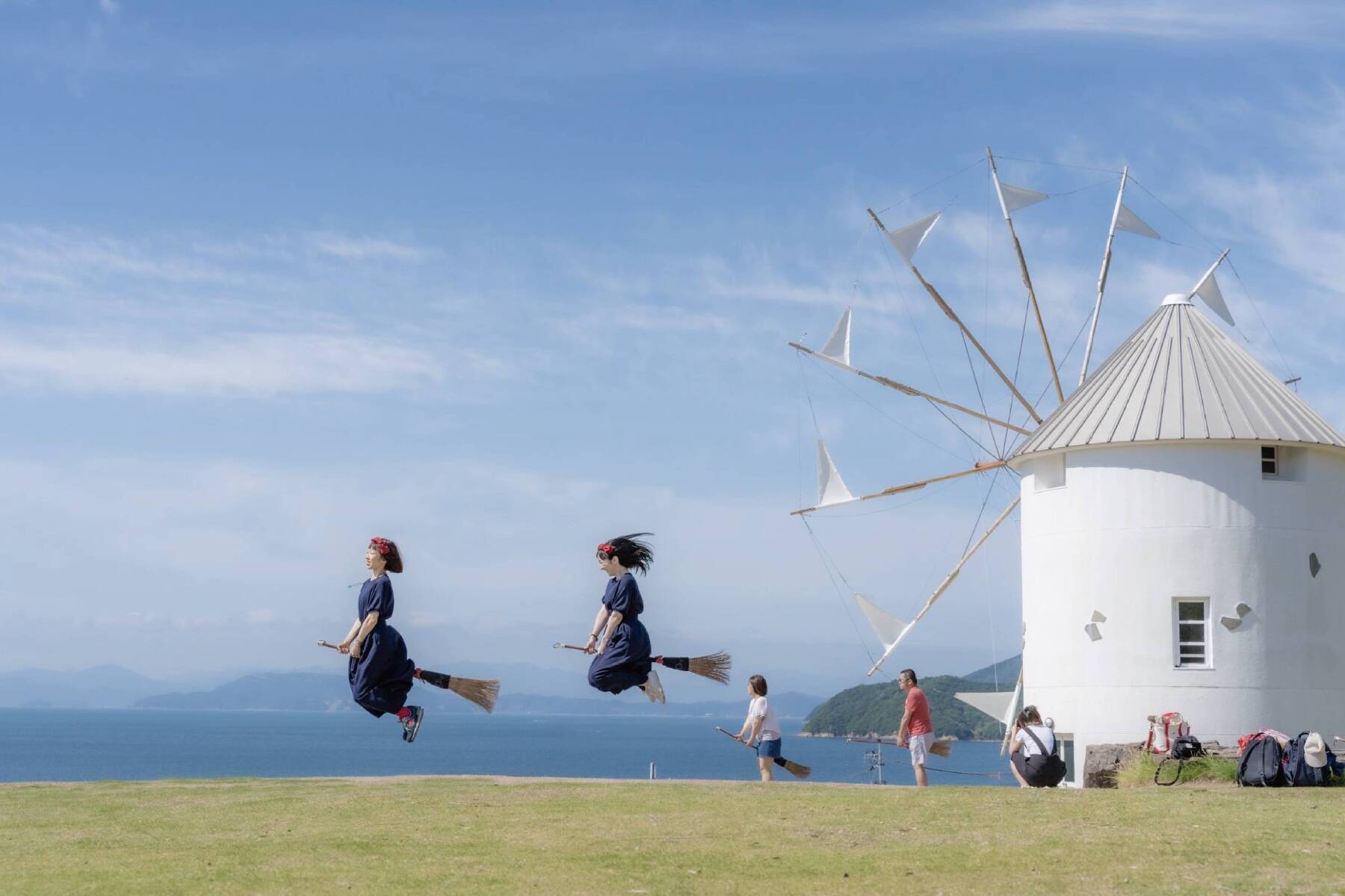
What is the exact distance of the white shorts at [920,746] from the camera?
21.4 m

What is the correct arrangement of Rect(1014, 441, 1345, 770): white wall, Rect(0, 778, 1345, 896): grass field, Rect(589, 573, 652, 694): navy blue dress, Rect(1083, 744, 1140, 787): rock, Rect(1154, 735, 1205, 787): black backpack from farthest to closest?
Rect(1014, 441, 1345, 770): white wall
Rect(1083, 744, 1140, 787): rock
Rect(1154, 735, 1205, 787): black backpack
Rect(589, 573, 652, 694): navy blue dress
Rect(0, 778, 1345, 896): grass field

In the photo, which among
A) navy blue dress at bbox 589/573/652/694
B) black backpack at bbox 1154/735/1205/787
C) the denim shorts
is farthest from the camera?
black backpack at bbox 1154/735/1205/787

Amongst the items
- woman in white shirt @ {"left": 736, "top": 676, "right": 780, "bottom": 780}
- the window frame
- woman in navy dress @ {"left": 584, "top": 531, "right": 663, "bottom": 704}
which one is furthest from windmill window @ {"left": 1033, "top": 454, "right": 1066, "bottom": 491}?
woman in navy dress @ {"left": 584, "top": 531, "right": 663, "bottom": 704}

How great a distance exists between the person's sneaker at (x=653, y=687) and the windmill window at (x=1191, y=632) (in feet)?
39.8

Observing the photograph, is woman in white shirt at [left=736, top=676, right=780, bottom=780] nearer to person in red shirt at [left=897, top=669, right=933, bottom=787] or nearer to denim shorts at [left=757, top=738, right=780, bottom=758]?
denim shorts at [left=757, top=738, right=780, bottom=758]

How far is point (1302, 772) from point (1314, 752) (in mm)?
418

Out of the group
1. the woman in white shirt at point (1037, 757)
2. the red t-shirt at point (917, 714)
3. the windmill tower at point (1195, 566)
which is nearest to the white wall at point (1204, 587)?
the windmill tower at point (1195, 566)

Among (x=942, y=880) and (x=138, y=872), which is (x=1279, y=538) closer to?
(x=942, y=880)

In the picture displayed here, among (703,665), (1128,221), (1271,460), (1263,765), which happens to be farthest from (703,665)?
(1128,221)

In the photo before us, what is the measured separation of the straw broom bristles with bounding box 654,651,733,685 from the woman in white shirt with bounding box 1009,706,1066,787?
433 cm

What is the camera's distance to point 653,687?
18.8 metres

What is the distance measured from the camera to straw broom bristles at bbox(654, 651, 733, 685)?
19.1 metres

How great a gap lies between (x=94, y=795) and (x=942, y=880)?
12292mm

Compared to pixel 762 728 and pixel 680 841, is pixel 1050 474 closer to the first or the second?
pixel 762 728
